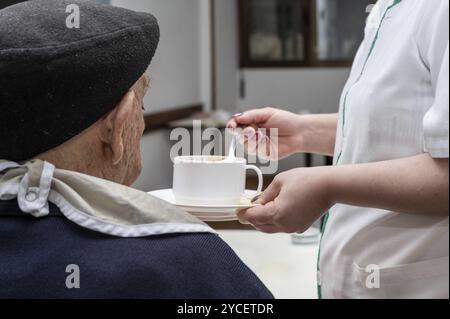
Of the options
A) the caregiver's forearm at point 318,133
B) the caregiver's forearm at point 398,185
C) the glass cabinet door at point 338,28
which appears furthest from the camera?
the glass cabinet door at point 338,28

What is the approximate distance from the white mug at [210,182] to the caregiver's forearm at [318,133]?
0.26 metres

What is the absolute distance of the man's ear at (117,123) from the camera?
3.41 feet

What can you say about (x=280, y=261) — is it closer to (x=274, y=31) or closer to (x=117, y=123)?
(x=117, y=123)

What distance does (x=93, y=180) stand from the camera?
0.94 metres

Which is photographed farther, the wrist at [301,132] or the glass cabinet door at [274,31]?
the glass cabinet door at [274,31]

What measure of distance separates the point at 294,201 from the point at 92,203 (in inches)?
12.4

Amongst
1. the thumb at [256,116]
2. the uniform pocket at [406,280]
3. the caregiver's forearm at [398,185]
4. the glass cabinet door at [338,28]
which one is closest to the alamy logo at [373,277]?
the uniform pocket at [406,280]

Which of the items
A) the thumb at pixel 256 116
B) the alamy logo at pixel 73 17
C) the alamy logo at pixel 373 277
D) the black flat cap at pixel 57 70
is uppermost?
the alamy logo at pixel 73 17

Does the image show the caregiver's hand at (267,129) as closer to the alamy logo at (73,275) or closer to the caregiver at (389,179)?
the caregiver at (389,179)

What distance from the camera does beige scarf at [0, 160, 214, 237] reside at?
910mm

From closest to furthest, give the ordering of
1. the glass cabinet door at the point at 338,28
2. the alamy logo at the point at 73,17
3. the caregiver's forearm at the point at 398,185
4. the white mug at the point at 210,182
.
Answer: the caregiver's forearm at the point at 398,185
the alamy logo at the point at 73,17
the white mug at the point at 210,182
the glass cabinet door at the point at 338,28

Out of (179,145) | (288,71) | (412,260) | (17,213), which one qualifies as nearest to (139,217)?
(17,213)

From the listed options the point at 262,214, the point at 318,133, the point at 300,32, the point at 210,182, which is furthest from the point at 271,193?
the point at 300,32

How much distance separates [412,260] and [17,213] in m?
0.63
